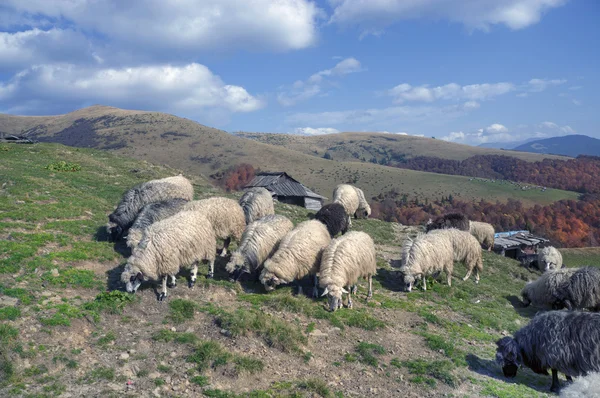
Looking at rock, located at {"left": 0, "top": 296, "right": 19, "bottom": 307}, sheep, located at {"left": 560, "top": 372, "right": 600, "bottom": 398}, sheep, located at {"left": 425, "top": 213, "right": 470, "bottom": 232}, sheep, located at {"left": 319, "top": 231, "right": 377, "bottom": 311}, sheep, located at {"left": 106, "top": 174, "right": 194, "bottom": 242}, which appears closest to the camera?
sheep, located at {"left": 560, "top": 372, "right": 600, "bottom": 398}

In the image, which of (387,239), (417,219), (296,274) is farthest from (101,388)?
(417,219)

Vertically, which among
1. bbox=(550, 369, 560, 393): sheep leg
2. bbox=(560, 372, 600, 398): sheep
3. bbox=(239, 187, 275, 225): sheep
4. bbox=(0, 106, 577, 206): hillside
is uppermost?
bbox=(0, 106, 577, 206): hillside

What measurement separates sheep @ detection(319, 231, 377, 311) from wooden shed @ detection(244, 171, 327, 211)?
23.1 metres

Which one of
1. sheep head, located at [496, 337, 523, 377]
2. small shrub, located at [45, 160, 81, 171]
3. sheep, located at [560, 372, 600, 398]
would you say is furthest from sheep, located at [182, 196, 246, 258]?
small shrub, located at [45, 160, 81, 171]

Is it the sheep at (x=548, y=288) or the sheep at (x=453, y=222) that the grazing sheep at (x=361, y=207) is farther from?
the sheep at (x=548, y=288)

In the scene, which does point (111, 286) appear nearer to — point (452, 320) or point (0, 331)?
point (0, 331)

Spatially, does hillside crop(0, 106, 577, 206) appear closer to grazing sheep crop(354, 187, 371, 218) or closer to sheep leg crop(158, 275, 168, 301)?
grazing sheep crop(354, 187, 371, 218)

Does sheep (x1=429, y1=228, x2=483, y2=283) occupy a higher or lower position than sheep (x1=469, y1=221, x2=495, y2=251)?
higher

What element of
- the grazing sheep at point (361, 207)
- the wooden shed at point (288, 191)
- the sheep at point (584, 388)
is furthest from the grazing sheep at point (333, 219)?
the wooden shed at point (288, 191)

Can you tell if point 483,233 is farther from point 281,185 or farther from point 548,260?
point 281,185

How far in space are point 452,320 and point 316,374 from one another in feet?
20.6

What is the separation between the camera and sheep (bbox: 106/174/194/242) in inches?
590

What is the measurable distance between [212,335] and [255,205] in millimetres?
9046

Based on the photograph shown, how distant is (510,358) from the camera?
9656 mm
